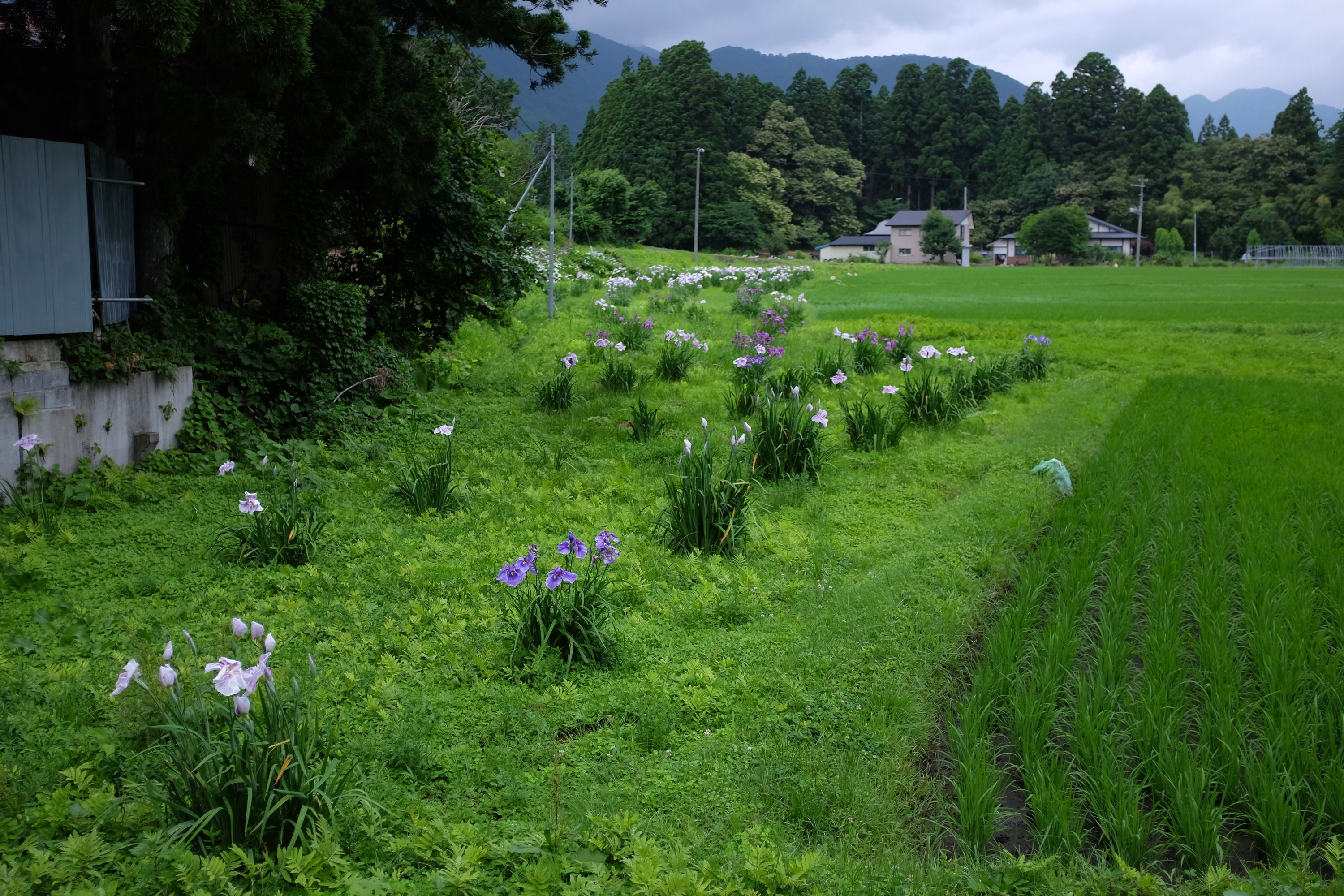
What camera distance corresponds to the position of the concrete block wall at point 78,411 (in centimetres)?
566

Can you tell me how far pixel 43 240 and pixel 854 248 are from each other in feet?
218

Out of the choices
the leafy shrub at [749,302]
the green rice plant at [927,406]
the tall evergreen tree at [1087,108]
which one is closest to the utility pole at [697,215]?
the leafy shrub at [749,302]

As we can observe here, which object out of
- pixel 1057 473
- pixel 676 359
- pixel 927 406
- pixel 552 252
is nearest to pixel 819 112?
pixel 552 252

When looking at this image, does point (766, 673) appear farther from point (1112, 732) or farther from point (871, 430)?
point (871, 430)

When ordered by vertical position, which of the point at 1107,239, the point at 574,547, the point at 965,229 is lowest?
the point at 574,547

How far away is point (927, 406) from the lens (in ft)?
29.1

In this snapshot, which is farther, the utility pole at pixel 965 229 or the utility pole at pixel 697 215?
the utility pole at pixel 965 229

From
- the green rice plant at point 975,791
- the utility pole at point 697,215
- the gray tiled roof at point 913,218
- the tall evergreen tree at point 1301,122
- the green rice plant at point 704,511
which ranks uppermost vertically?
the tall evergreen tree at point 1301,122

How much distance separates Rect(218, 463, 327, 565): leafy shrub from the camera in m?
5.03

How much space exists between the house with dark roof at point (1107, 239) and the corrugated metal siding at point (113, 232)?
215 ft

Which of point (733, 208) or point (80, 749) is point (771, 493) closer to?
point (80, 749)

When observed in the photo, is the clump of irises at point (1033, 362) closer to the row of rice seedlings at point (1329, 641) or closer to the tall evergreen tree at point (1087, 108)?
the row of rice seedlings at point (1329, 641)

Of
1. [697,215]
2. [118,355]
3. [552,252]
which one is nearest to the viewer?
[118,355]

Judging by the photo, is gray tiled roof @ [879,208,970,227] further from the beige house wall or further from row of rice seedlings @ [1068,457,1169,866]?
row of rice seedlings @ [1068,457,1169,866]
